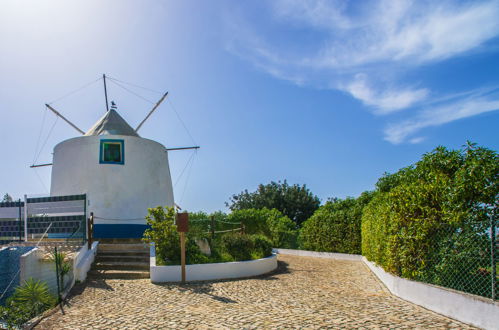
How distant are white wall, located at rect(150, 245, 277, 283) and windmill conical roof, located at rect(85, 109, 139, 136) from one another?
24.8 feet

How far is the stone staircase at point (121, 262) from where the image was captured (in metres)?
Answer: 10.7

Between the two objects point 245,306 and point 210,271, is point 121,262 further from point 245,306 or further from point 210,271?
point 245,306

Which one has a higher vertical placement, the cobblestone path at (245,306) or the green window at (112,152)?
the green window at (112,152)

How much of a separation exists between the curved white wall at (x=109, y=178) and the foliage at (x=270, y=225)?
23.1ft

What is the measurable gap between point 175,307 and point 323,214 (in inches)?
479

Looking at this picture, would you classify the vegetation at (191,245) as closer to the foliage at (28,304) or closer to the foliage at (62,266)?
the foliage at (62,266)

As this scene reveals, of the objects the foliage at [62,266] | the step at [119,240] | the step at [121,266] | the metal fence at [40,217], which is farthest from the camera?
the step at [119,240]

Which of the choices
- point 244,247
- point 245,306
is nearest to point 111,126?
point 244,247

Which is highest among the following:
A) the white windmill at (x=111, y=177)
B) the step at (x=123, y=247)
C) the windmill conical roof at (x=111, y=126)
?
the windmill conical roof at (x=111, y=126)

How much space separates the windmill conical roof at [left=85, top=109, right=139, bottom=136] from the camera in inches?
675

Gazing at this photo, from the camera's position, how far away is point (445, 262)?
6.61m

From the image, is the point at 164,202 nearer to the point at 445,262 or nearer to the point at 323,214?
the point at 323,214

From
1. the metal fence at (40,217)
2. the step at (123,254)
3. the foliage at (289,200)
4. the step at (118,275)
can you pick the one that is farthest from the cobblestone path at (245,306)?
the foliage at (289,200)

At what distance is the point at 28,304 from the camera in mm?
7574
